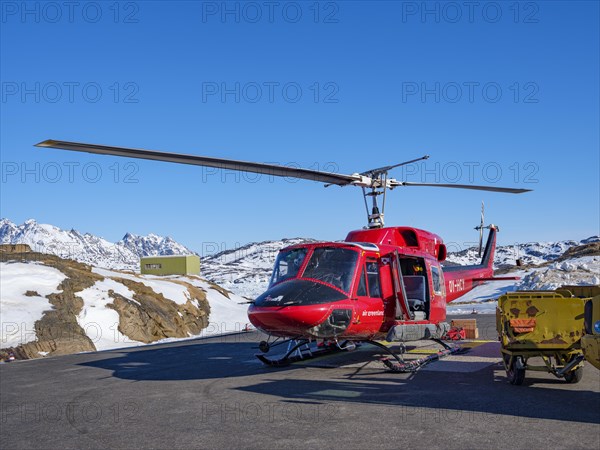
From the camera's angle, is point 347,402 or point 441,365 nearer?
point 347,402

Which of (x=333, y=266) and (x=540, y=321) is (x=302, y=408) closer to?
(x=333, y=266)

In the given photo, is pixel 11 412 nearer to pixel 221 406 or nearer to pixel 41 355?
pixel 221 406

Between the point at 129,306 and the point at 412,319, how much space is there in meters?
16.8

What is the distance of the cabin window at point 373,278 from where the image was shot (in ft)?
41.5

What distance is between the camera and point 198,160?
10.7 m

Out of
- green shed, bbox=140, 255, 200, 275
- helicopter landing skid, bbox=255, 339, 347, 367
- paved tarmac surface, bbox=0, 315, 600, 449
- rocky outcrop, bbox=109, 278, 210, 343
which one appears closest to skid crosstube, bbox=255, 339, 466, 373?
helicopter landing skid, bbox=255, 339, 347, 367

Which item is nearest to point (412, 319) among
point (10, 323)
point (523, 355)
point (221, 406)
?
point (523, 355)

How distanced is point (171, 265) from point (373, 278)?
65.8 metres

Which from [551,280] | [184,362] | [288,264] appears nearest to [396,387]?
[288,264]

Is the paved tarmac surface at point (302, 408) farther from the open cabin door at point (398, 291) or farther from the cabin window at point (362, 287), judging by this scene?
the cabin window at point (362, 287)

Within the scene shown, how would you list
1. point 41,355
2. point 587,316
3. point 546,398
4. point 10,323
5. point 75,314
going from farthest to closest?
→ point 75,314 → point 10,323 → point 41,355 → point 546,398 → point 587,316

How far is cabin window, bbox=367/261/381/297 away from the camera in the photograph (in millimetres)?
12664

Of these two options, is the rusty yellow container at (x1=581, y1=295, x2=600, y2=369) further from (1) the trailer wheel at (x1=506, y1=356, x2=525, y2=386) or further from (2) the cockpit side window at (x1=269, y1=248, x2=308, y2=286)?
(2) the cockpit side window at (x1=269, y1=248, x2=308, y2=286)

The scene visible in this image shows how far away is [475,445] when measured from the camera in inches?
255
